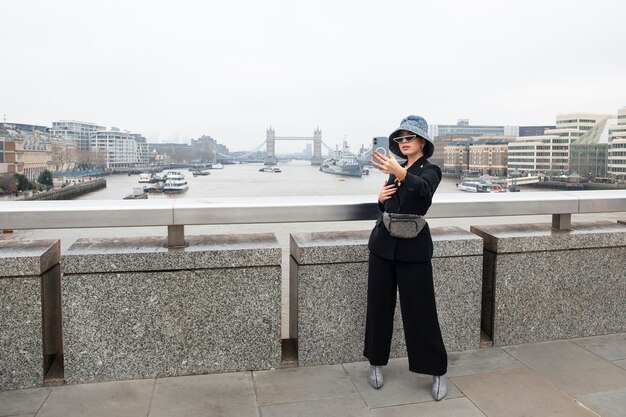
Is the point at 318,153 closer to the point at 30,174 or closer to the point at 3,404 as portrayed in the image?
the point at 30,174

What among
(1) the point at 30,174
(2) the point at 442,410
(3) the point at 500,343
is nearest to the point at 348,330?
(2) the point at 442,410

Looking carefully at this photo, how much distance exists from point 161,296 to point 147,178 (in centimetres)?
7435

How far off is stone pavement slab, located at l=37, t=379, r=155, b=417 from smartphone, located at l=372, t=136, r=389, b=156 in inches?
63.5

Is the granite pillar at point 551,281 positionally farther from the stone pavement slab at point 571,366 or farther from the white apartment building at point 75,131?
the white apartment building at point 75,131

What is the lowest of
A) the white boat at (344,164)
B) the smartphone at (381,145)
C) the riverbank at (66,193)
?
the riverbank at (66,193)

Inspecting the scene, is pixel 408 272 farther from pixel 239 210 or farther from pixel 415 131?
pixel 239 210

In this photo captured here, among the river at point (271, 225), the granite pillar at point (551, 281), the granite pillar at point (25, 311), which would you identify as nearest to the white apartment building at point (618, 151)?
the river at point (271, 225)

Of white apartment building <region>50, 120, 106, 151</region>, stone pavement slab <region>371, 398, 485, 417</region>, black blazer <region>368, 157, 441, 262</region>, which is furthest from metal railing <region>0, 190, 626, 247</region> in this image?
white apartment building <region>50, 120, 106, 151</region>

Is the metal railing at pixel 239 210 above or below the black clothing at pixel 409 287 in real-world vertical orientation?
above

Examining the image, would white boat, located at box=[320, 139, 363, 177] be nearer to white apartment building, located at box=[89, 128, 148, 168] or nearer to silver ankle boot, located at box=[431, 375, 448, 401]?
white apartment building, located at box=[89, 128, 148, 168]

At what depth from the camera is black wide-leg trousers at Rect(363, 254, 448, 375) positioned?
2.73 meters

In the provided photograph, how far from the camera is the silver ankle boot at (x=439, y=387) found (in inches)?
106

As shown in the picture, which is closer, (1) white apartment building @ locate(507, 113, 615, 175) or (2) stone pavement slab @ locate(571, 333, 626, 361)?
(2) stone pavement slab @ locate(571, 333, 626, 361)

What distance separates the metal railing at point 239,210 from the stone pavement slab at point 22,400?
32.3 inches
